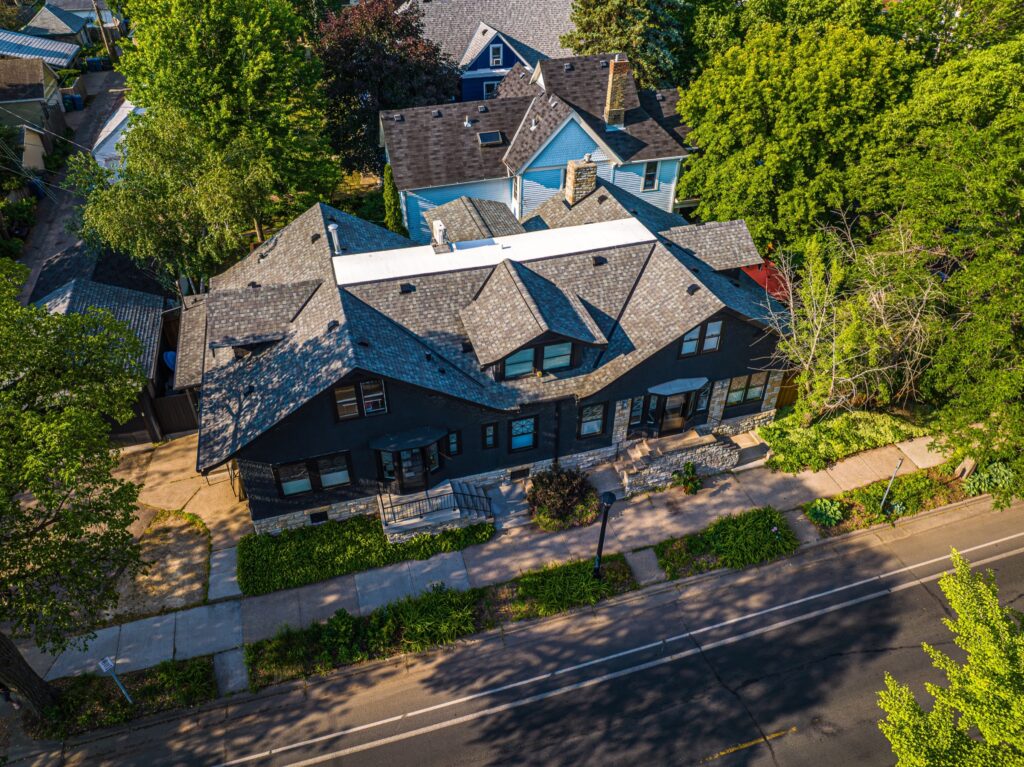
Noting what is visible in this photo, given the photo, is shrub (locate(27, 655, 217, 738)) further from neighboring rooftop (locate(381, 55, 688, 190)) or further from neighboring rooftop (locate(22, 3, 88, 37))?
neighboring rooftop (locate(22, 3, 88, 37))

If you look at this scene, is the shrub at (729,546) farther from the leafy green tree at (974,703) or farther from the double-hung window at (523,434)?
the leafy green tree at (974,703)

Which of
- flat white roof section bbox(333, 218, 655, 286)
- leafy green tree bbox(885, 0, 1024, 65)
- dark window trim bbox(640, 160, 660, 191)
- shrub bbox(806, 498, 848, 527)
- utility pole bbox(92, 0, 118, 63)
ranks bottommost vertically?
shrub bbox(806, 498, 848, 527)

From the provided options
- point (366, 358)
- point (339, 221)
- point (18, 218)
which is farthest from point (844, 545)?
point (18, 218)

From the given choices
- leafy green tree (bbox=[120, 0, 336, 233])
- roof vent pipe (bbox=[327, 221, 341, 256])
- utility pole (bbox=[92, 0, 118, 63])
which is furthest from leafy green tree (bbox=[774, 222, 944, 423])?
utility pole (bbox=[92, 0, 118, 63])

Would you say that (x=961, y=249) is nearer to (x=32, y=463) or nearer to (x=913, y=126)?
(x=913, y=126)

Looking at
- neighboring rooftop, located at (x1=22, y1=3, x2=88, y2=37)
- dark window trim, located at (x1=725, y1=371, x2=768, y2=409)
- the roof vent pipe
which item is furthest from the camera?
neighboring rooftop, located at (x1=22, y1=3, x2=88, y2=37)

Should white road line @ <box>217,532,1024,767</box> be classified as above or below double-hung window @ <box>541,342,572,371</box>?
below

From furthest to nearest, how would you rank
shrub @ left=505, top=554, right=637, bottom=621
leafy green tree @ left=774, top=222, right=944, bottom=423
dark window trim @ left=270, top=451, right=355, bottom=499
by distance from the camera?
leafy green tree @ left=774, top=222, right=944, bottom=423, dark window trim @ left=270, top=451, right=355, bottom=499, shrub @ left=505, top=554, right=637, bottom=621
